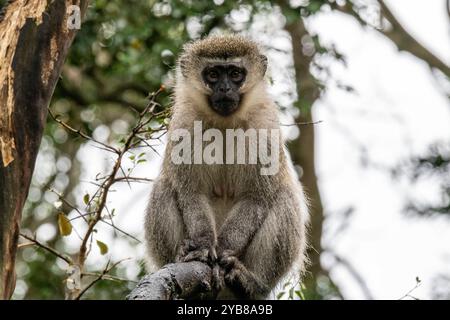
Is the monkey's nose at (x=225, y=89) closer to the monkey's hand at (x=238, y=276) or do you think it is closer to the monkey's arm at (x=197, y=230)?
the monkey's arm at (x=197, y=230)

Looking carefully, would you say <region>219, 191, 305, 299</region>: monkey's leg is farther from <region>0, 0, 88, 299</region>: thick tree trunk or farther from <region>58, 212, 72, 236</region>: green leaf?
<region>0, 0, 88, 299</region>: thick tree trunk

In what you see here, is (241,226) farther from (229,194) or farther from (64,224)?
(64,224)

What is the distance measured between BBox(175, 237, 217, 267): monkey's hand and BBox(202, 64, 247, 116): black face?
47.8 inches

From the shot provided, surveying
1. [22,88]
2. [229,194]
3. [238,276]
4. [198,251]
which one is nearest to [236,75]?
[229,194]

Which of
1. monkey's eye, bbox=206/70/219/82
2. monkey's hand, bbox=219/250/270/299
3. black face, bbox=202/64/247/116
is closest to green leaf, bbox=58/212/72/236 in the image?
monkey's hand, bbox=219/250/270/299

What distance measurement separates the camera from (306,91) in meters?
10.1

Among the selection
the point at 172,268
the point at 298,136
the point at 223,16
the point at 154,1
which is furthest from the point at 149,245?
the point at 298,136

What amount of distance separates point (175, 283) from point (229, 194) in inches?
95.0

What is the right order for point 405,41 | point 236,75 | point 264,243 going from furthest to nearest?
point 405,41 → point 236,75 → point 264,243

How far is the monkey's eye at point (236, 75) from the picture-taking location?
6.97 metres

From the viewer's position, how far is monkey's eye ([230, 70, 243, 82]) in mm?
6975

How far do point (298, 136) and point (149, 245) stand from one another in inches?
196

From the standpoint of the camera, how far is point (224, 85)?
22.6 feet
